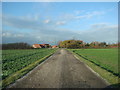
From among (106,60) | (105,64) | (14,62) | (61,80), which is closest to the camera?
(61,80)

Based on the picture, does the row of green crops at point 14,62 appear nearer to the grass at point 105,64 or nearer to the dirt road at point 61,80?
the dirt road at point 61,80

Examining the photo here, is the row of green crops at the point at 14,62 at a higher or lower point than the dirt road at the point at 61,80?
lower

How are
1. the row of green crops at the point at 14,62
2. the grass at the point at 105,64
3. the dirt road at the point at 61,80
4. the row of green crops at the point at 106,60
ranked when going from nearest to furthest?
the dirt road at the point at 61,80, the grass at the point at 105,64, the row of green crops at the point at 14,62, the row of green crops at the point at 106,60

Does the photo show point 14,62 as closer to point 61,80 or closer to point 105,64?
point 61,80

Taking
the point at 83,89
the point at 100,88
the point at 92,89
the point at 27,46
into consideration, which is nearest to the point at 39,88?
the point at 83,89

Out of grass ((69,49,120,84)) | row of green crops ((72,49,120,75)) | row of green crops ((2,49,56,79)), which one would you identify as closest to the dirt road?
grass ((69,49,120,84))

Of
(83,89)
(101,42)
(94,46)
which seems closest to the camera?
(83,89)

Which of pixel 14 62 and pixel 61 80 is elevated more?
pixel 61 80

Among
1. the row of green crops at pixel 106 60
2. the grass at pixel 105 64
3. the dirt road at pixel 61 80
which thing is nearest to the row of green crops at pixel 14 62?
the dirt road at pixel 61 80

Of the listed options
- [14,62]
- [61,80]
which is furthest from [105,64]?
[14,62]

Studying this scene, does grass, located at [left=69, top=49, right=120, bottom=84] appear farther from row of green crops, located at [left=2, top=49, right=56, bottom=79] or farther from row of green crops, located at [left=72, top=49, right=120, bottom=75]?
row of green crops, located at [left=2, top=49, right=56, bottom=79]

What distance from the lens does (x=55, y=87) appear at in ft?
15.2

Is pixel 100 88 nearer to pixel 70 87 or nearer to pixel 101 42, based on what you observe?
pixel 70 87

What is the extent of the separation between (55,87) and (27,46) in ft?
236
